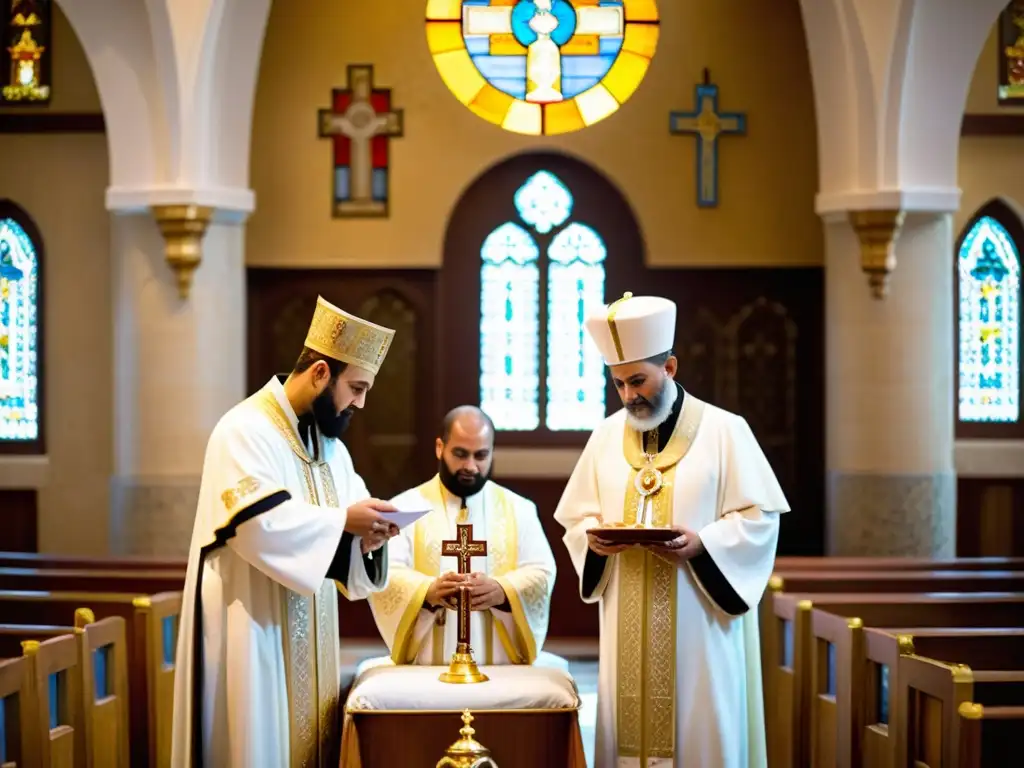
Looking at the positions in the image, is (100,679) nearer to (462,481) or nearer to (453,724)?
(462,481)

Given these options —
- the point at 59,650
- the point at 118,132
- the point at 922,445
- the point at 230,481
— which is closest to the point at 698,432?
the point at 230,481

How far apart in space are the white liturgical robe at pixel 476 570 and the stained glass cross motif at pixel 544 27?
20.2 ft

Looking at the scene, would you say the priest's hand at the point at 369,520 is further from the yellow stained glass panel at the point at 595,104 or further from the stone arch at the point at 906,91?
the yellow stained glass panel at the point at 595,104

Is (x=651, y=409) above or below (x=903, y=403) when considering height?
above

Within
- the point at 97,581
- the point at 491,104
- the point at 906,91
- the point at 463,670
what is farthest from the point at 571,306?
the point at 463,670

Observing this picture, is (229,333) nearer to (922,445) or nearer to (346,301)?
(346,301)

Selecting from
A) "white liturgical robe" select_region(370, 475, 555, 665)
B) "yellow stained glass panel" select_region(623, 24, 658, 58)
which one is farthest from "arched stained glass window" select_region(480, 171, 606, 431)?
"white liturgical robe" select_region(370, 475, 555, 665)

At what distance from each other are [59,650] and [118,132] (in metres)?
5.19

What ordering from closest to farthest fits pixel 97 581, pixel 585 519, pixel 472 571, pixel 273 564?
pixel 273 564, pixel 585 519, pixel 472 571, pixel 97 581

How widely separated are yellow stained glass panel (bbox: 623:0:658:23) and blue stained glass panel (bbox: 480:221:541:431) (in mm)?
1784

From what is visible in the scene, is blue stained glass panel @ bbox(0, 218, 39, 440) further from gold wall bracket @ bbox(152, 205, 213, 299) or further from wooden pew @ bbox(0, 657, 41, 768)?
wooden pew @ bbox(0, 657, 41, 768)

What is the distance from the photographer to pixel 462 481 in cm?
564

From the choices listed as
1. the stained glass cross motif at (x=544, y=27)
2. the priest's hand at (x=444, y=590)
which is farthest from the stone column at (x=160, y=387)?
the priest's hand at (x=444, y=590)

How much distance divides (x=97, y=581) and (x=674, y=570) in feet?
12.5
